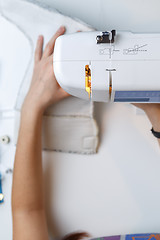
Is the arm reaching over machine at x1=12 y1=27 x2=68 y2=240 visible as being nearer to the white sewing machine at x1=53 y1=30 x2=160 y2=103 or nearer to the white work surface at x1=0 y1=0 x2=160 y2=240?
the white work surface at x1=0 y1=0 x2=160 y2=240

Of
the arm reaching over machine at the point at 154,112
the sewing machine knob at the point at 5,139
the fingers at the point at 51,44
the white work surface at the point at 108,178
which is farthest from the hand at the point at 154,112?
the sewing machine knob at the point at 5,139

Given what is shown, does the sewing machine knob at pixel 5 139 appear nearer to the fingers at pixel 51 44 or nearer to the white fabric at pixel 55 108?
the white fabric at pixel 55 108

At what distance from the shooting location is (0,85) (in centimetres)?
100

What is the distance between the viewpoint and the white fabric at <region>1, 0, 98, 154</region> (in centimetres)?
91

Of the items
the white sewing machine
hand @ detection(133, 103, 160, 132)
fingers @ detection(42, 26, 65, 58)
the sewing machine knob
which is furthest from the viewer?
the sewing machine knob

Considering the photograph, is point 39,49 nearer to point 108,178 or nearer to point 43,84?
point 43,84

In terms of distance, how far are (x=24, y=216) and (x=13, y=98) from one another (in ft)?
1.45

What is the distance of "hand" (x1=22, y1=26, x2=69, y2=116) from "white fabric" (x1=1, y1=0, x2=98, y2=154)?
4 cm

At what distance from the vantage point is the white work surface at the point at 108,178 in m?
0.93

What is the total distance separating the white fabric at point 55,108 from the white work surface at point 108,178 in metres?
0.04

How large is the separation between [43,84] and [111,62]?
1.23 feet

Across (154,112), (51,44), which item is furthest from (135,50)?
(51,44)

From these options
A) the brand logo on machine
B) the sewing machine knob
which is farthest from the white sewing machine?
the sewing machine knob

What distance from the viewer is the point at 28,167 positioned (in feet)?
2.89
